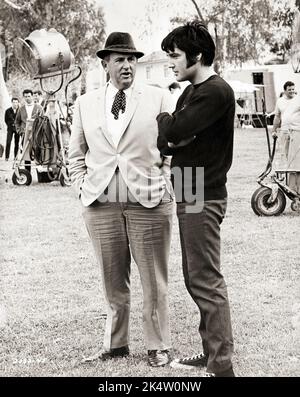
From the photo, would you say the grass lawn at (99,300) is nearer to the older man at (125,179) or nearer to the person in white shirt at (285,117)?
the older man at (125,179)

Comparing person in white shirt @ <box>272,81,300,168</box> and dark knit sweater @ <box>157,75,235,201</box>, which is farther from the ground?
dark knit sweater @ <box>157,75,235,201</box>

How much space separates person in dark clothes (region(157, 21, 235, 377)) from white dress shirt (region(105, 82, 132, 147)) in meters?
0.38

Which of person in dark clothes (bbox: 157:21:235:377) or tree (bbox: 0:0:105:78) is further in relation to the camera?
tree (bbox: 0:0:105:78)

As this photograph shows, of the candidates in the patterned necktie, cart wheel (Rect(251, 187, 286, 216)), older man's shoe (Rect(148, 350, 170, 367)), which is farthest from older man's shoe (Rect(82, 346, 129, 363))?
cart wheel (Rect(251, 187, 286, 216))

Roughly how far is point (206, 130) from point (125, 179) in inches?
21.8

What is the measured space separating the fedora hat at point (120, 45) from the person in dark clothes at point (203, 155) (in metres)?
0.33

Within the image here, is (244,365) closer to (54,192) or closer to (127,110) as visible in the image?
(127,110)

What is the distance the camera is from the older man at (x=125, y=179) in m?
3.34

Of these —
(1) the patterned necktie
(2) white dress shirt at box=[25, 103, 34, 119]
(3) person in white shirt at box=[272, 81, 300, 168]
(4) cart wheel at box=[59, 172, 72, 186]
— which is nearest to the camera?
(1) the patterned necktie

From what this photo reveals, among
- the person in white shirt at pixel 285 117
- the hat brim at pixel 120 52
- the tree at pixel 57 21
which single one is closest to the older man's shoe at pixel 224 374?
the hat brim at pixel 120 52

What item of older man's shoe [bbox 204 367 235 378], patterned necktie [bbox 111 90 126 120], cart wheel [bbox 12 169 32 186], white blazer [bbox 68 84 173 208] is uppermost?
patterned necktie [bbox 111 90 126 120]

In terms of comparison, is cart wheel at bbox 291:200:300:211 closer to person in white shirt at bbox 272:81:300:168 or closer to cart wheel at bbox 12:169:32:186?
person in white shirt at bbox 272:81:300:168

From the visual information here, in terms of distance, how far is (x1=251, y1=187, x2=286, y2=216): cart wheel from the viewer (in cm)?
769

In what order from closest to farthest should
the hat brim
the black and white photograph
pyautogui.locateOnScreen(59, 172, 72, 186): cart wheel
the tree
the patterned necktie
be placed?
the black and white photograph
the hat brim
the patterned necktie
the tree
pyautogui.locateOnScreen(59, 172, 72, 186): cart wheel
